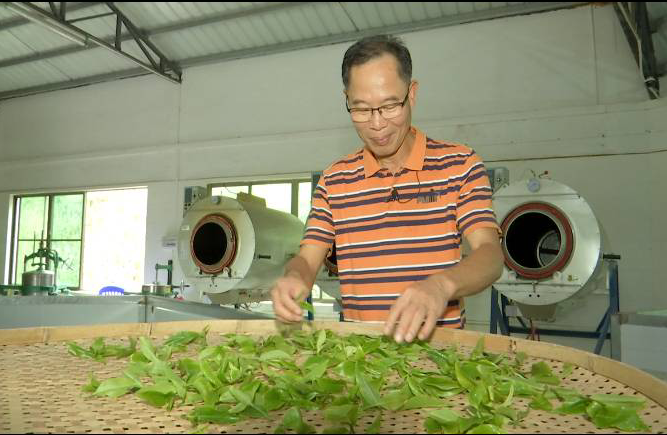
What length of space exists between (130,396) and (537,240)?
3.04m

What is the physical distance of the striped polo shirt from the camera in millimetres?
1500

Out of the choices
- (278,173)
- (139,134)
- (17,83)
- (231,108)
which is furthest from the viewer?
(17,83)

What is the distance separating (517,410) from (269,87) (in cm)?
546

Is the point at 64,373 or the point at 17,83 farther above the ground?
the point at 17,83

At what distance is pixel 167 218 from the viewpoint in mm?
6258

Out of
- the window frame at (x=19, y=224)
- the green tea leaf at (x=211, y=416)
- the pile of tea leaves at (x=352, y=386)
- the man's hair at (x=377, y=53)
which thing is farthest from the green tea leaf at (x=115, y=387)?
the window frame at (x=19, y=224)

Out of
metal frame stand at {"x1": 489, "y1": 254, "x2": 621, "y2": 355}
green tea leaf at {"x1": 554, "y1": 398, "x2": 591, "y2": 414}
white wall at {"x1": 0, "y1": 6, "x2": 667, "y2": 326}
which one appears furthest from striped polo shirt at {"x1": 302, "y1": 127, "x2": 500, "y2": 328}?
white wall at {"x1": 0, "y1": 6, "x2": 667, "y2": 326}

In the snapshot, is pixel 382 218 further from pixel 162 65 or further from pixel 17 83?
pixel 17 83

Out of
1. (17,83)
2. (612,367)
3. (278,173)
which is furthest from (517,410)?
(17,83)

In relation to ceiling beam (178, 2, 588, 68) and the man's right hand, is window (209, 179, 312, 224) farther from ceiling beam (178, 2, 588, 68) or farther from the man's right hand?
the man's right hand

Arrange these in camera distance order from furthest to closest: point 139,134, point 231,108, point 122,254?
point 122,254 → point 139,134 → point 231,108

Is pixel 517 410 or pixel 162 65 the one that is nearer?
pixel 517 410

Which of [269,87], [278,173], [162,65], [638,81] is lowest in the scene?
[278,173]

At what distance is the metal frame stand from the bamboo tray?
90.8 inches
